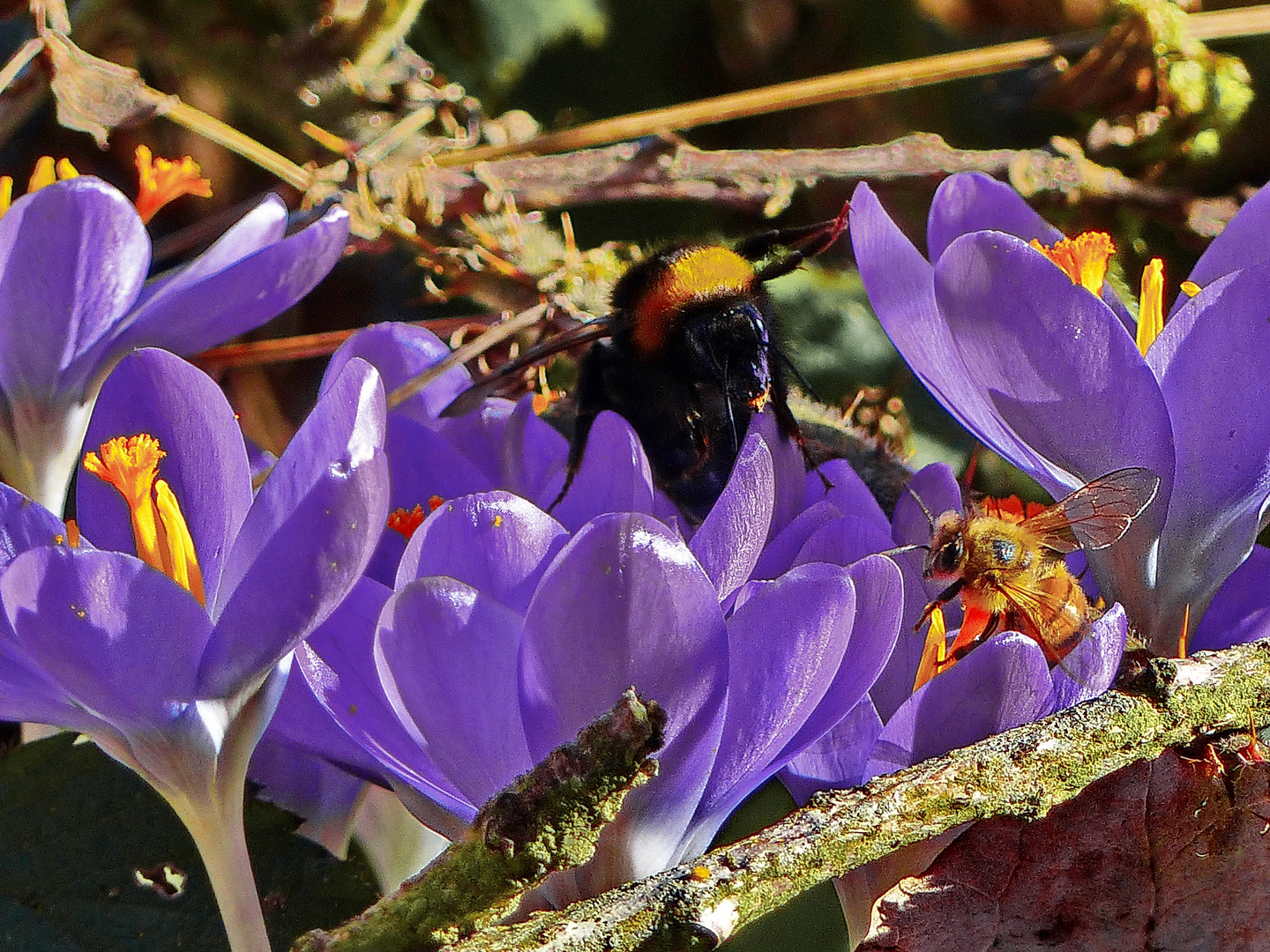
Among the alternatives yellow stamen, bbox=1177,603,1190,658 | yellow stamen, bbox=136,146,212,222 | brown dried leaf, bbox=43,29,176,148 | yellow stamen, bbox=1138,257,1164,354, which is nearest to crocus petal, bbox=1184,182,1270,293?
yellow stamen, bbox=1138,257,1164,354

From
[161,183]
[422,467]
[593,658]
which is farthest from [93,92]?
[593,658]

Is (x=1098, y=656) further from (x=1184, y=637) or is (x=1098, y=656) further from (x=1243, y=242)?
(x=1243, y=242)

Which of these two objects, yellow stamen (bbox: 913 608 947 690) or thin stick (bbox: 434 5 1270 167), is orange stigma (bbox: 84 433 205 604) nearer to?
yellow stamen (bbox: 913 608 947 690)

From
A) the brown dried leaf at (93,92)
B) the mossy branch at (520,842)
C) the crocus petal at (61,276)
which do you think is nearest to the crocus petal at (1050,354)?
the mossy branch at (520,842)

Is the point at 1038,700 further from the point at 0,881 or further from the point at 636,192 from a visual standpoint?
the point at 636,192

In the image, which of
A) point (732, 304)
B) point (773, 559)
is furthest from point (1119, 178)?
point (773, 559)

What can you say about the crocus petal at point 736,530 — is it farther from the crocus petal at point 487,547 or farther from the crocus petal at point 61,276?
the crocus petal at point 61,276
